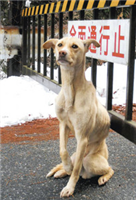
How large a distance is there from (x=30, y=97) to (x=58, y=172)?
3.46 m

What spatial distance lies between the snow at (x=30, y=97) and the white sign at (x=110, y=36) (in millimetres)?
1572

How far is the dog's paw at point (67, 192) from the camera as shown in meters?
3.42

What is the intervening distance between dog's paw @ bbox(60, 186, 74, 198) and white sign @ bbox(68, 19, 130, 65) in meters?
1.78

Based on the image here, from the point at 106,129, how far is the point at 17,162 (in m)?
1.22

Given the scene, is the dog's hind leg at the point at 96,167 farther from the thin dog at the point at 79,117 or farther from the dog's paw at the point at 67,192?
the dog's paw at the point at 67,192

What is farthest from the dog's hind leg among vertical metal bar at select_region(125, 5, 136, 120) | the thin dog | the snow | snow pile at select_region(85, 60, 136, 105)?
snow pile at select_region(85, 60, 136, 105)

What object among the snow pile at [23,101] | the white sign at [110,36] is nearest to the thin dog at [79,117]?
the white sign at [110,36]

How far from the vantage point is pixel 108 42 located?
4754 mm

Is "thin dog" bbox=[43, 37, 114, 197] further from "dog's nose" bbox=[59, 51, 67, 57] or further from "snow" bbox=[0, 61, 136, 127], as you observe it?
Result: "snow" bbox=[0, 61, 136, 127]

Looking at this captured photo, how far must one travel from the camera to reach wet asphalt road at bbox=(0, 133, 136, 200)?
3475 mm

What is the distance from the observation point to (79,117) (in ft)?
11.4

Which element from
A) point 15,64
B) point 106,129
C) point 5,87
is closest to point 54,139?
point 106,129

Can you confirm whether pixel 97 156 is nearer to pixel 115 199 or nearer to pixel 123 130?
pixel 115 199

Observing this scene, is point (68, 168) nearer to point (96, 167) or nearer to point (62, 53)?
point (96, 167)
